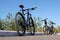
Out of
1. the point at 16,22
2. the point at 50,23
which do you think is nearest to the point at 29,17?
the point at 16,22

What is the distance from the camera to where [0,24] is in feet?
128

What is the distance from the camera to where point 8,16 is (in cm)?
3541

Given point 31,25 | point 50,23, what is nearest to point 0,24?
point 50,23

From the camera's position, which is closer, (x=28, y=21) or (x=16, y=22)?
(x=16, y=22)

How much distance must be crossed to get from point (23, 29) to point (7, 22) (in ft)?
88.5

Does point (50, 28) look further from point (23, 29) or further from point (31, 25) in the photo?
point (23, 29)

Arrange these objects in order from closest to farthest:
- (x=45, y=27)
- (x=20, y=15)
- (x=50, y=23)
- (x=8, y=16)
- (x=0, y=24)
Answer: (x=20, y=15) → (x=45, y=27) → (x=50, y=23) → (x=8, y=16) → (x=0, y=24)

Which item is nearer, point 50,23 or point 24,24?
point 24,24

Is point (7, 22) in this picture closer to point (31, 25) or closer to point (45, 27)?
point (45, 27)

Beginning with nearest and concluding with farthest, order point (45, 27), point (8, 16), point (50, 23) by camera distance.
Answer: point (45, 27)
point (50, 23)
point (8, 16)

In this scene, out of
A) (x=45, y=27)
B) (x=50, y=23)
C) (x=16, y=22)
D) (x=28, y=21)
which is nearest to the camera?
(x=16, y=22)

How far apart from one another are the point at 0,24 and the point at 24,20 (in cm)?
2952

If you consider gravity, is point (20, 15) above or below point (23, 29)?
above

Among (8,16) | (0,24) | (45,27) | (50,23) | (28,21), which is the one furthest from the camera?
(0,24)
